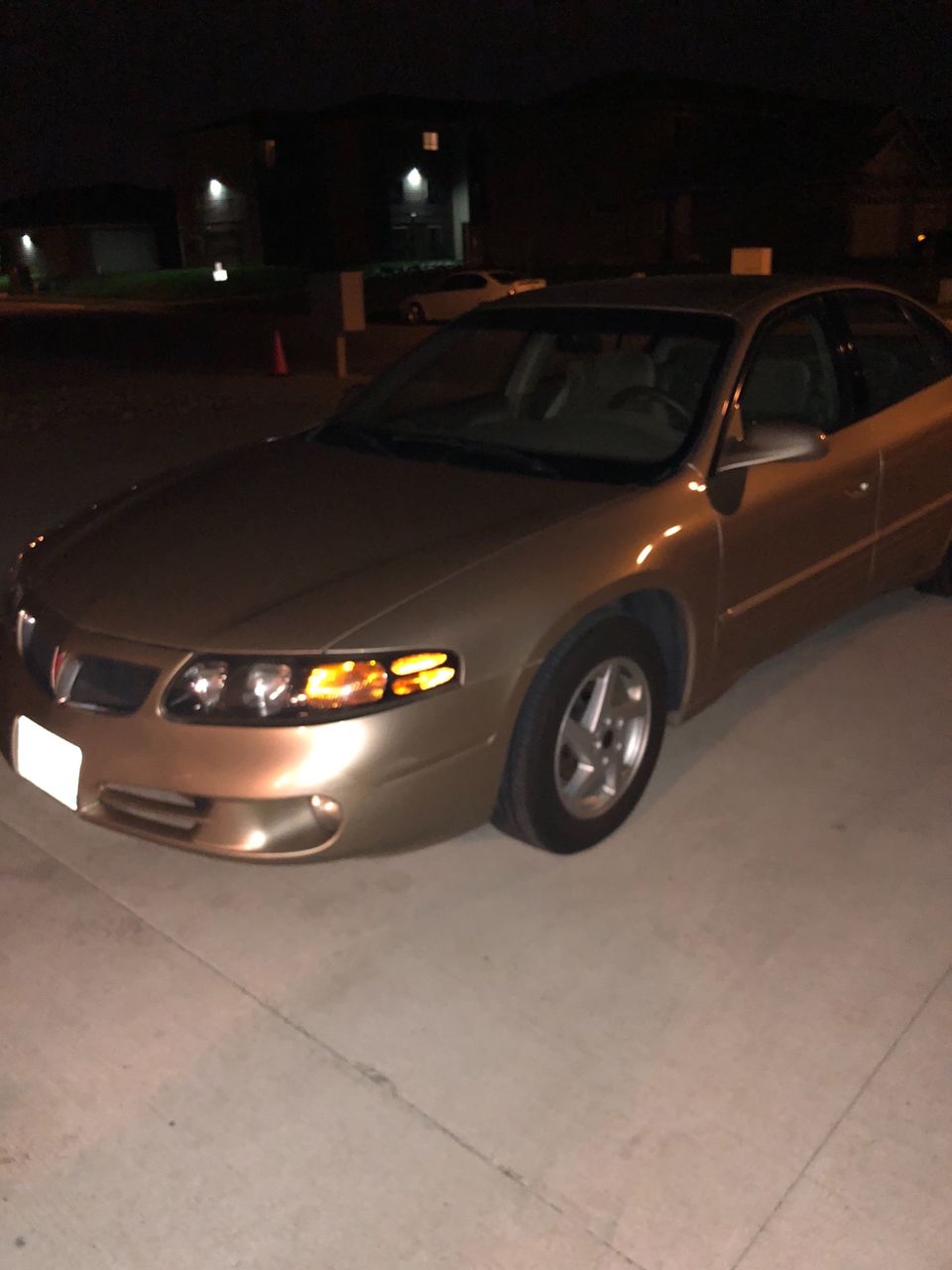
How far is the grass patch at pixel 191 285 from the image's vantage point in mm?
41938

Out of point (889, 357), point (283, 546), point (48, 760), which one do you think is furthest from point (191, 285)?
point (48, 760)

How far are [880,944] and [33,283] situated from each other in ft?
194

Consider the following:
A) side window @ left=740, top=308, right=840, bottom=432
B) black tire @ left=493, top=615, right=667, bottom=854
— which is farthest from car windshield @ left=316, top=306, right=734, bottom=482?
black tire @ left=493, top=615, right=667, bottom=854

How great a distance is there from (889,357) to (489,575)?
2576 millimetres

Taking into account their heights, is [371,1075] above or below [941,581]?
below

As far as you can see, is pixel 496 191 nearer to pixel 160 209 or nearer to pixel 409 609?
pixel 160 209

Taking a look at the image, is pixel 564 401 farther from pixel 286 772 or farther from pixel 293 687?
pixel 286 772

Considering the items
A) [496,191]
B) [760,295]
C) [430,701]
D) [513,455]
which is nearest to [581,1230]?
[430,701]

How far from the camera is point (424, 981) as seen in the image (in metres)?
2.61

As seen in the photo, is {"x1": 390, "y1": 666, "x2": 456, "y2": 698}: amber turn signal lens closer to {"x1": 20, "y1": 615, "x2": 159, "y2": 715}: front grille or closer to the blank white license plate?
{"x1": 20, "y1": 615, "x2": 159, "y2": 715}: front grille

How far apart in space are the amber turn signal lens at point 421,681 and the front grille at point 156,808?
52 centimetres

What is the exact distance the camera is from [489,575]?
2717 millimetres

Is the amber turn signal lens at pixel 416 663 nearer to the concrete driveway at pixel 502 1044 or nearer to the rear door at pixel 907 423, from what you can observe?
the concrete driveway at pixel 502 1044

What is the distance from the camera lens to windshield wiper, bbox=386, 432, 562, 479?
11.1 ft
